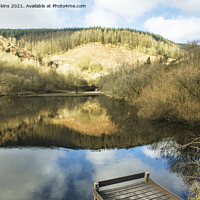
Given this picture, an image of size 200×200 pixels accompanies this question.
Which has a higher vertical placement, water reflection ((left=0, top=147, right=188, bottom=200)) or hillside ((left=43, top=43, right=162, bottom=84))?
hillside ((left=43, top=43, right=162, bottom=84))

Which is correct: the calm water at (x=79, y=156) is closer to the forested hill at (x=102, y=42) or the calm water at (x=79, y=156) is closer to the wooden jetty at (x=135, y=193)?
the wooden jetty at (x=135, y=193)

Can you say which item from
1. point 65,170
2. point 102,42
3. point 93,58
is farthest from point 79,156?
point 102,42

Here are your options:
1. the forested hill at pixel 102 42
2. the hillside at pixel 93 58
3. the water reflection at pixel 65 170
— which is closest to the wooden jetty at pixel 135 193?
the water reflection at pixel 65 170

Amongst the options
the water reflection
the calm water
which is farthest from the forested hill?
A: the water reflection

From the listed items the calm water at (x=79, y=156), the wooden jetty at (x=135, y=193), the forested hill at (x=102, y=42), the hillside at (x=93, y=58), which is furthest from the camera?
the forested hill at (x=102, y=42)

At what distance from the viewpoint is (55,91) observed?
8125 centimetres

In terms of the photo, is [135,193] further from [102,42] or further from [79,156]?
[102,42]

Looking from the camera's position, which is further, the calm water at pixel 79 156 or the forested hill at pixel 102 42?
Answer: the forested hill at pixel 102 42

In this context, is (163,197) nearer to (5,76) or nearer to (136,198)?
(136,198)

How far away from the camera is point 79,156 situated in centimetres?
1141

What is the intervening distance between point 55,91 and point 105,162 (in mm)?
73763

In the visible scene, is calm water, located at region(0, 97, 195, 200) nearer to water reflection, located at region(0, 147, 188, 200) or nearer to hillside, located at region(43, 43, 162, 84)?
water reflection, located at region(0, 147, 188, 200)

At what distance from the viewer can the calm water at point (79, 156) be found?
7732 mm

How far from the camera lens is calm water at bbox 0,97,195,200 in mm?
7732
